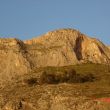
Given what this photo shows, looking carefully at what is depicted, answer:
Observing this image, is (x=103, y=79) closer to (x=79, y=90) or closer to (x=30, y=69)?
(x=79, y=90)

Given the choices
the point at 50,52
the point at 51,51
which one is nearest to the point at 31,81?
the point at 50,52

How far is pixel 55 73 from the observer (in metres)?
123

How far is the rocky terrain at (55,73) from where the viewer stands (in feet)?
312

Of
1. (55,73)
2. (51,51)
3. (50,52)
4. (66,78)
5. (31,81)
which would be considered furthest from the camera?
(51,51)

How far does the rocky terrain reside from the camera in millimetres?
95062

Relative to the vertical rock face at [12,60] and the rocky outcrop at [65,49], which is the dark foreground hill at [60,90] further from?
the rocky outcrop at [65,49]

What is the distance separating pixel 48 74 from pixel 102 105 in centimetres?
2892

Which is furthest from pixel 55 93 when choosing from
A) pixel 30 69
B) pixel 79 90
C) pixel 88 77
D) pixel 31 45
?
pixel 31 45

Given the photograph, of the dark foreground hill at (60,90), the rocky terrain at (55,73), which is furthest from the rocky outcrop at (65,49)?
the dark foreground hill at (60,90)

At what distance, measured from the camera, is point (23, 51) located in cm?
13988

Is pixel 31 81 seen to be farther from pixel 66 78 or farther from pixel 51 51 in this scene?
pixel 51 51

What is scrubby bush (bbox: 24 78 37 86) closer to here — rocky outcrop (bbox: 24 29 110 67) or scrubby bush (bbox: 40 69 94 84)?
scrubby bush (bbox: 40 69 94 84)

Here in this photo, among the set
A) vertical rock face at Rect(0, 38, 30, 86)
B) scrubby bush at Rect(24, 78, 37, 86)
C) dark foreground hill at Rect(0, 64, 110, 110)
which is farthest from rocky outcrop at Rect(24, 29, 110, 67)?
scrubby bush at Rect(24, 78, 37, 86)

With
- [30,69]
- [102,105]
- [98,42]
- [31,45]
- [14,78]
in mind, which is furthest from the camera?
[98,42]
